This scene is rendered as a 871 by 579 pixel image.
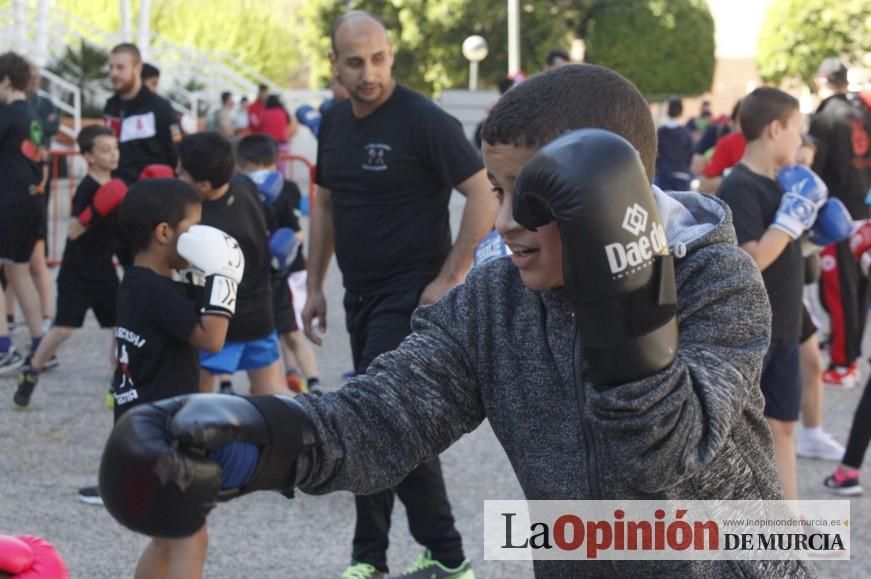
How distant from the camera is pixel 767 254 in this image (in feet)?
15.9

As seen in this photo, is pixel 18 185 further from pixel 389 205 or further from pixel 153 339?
pixel 153 339

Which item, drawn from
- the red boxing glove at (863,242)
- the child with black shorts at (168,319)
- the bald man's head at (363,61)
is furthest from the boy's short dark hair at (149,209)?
the red boxing glove at (863,242)

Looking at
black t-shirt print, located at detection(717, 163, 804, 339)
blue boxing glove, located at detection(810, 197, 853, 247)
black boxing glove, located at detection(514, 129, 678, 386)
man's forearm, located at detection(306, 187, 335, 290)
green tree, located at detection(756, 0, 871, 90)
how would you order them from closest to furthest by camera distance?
black boxing glove, located at detection(514, 129, 678, 386) → black t-shirt print, located at detection(717, 163, 804, 339) → man's forearm, located at detection(306, 187, 335, 290) → blue boxing glove, located at detection(810, 197, 853, 247) → green tree, located at detection(756, 0, 871, 90)

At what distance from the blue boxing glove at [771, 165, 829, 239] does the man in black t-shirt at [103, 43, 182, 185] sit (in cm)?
500

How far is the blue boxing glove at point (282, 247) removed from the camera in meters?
7.13

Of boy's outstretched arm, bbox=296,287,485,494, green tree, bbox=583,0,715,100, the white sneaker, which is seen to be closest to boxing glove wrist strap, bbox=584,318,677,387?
boy's outstretched arm, bbox=296,287,485,494

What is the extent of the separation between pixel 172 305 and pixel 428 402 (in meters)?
2.20

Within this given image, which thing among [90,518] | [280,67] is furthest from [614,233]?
[280,67]

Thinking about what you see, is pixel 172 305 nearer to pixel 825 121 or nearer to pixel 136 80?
pixel 136 80

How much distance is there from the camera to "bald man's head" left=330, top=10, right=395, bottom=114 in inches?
188

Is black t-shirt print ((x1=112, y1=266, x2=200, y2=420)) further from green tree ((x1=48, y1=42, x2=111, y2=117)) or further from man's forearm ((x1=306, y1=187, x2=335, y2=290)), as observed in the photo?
green tree ((x1=48, y1=42, x2=111, y2=117))

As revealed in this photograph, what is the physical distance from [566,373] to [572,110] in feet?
1.41

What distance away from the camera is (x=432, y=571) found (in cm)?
457

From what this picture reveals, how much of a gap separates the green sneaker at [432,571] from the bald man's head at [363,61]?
1761mm
